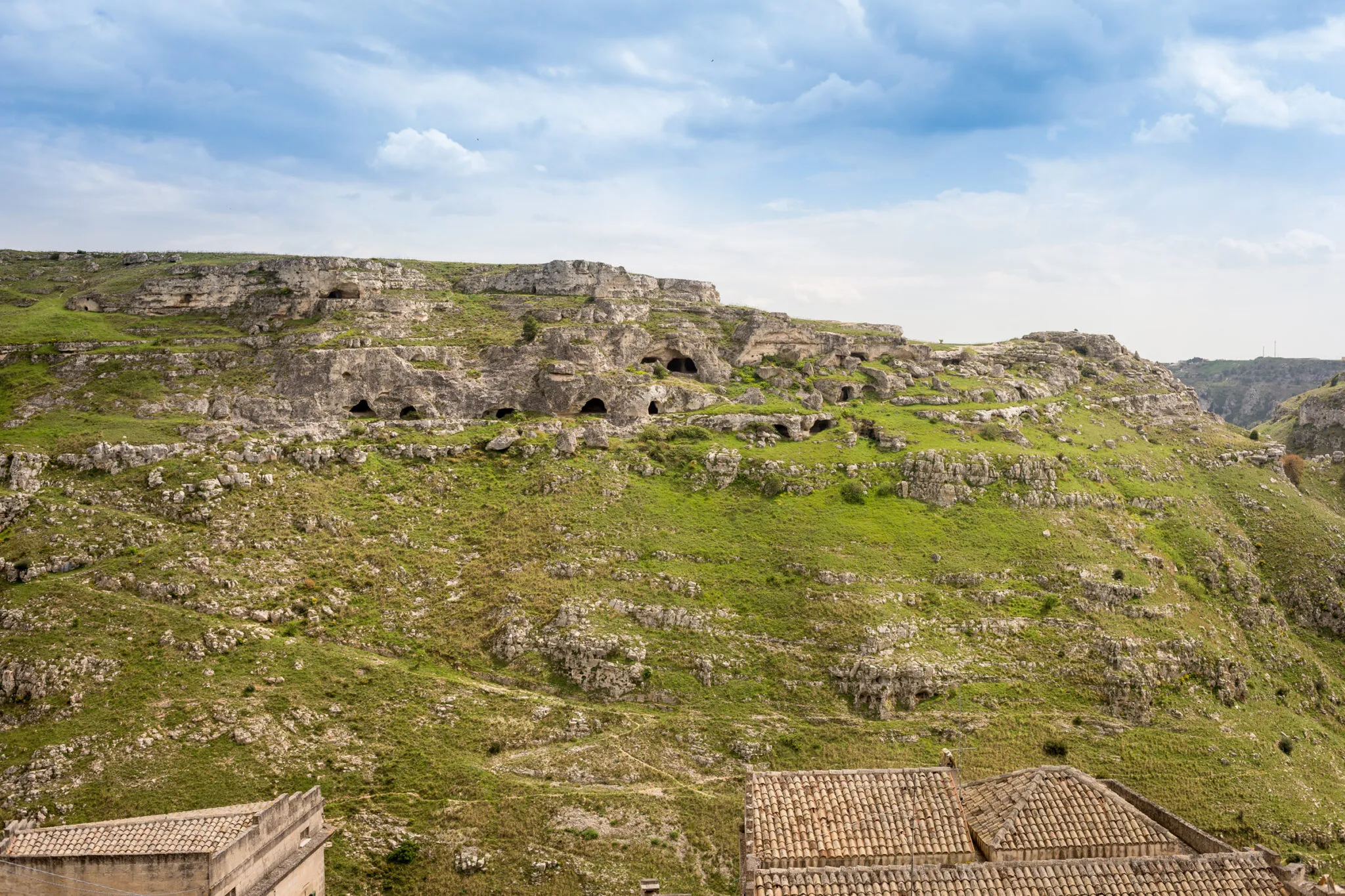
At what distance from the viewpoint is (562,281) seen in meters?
64.3

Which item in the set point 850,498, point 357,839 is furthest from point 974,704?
point 357,839

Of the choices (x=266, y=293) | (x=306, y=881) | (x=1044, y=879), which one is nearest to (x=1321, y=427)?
(x=1044, y=879)

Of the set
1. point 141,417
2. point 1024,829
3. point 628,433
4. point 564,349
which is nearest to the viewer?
point 1024,829

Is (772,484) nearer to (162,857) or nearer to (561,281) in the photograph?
(561,281)

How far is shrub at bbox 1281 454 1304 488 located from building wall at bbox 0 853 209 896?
71514 millimetres

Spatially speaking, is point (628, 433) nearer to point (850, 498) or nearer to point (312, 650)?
point (850, 498)

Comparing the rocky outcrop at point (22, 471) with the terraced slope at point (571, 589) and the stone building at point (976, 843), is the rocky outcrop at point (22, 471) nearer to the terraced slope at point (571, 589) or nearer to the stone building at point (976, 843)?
the terraced slope at point (571, 589)

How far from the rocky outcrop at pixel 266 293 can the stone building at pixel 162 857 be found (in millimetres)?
39479

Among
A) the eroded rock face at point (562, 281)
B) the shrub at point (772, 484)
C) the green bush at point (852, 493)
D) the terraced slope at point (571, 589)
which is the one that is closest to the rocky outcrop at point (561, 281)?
the eroded rock face at point (562, 281)

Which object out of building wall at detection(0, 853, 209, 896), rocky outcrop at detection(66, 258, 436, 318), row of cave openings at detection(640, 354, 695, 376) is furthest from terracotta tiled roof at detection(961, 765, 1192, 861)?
rocky outcrop at detection(66, 258, 436, 318)

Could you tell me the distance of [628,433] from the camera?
160ft

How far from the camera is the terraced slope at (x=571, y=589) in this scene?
2841 centimetres

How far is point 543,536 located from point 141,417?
24.1m

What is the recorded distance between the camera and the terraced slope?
28.4m
